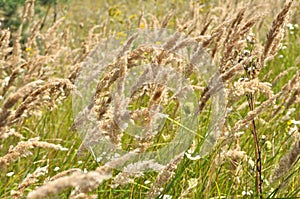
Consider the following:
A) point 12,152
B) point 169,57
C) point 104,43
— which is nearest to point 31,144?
point 12,152

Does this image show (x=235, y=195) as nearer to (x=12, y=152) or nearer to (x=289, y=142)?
(x=289, y=142)

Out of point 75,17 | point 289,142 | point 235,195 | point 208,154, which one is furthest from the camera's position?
point 75,17

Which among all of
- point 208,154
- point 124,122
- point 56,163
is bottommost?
point 56,163

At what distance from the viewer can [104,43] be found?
3.35m

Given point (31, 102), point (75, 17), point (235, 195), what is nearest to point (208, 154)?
point (235, 195)

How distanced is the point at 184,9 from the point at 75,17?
1.93 meters

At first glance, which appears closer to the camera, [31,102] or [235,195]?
[31,102]

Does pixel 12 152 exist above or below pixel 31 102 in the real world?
below

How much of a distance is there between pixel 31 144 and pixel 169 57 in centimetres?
76

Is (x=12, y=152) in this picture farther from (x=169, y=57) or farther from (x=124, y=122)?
(x=169, y=57)

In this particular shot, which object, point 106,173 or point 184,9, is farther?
point 184,9

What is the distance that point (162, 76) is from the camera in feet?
5.20

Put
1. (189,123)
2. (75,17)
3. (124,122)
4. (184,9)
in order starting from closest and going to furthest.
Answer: (124,122) < (189,123) < (184,9) < (75,17)

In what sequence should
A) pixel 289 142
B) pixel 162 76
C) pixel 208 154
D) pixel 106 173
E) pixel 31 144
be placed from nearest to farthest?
1. pixel 106 173
2. pixel 31 144
3. pixel 162 76
4. pixel 208 154
5. pixel 289 142
